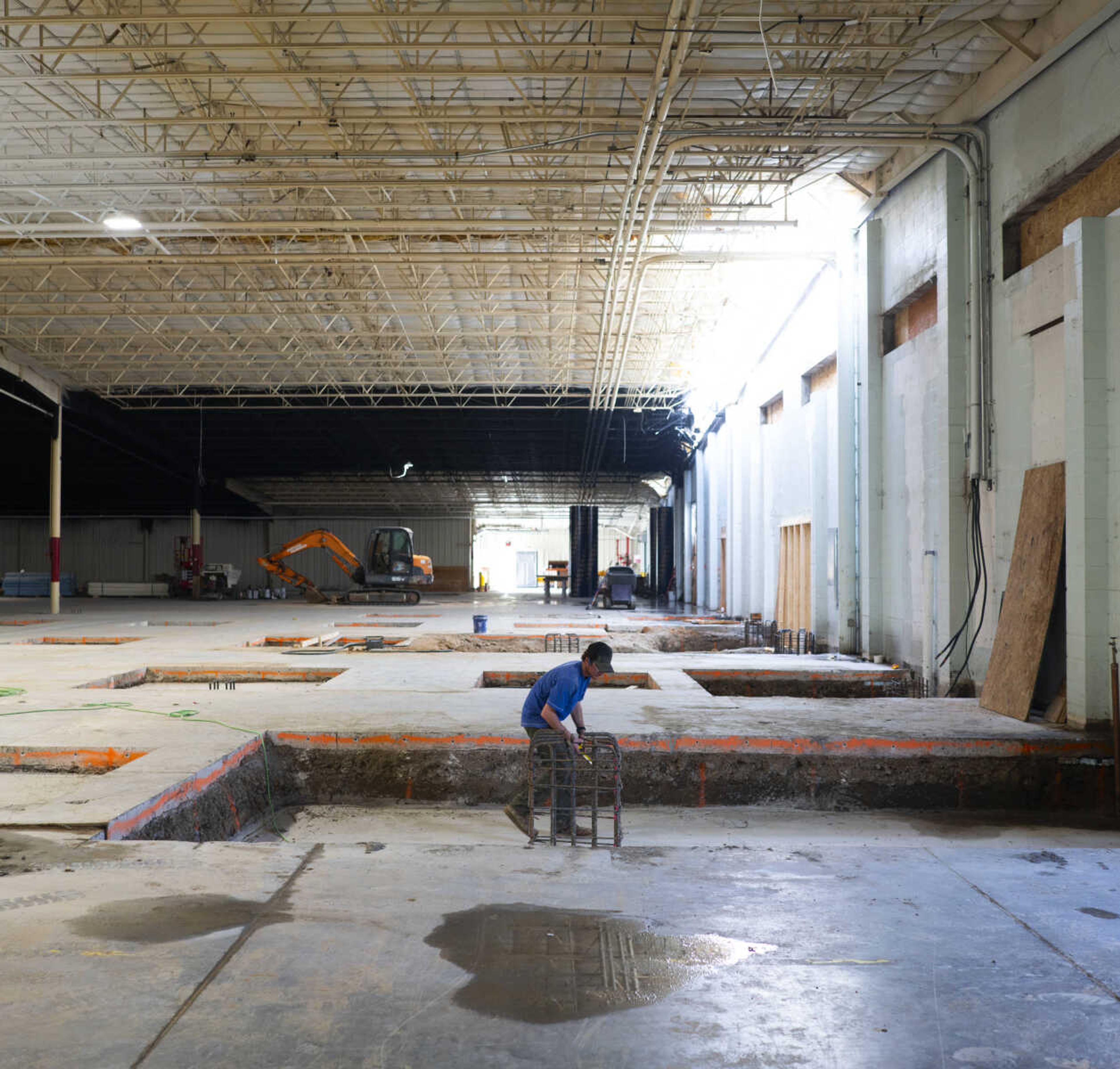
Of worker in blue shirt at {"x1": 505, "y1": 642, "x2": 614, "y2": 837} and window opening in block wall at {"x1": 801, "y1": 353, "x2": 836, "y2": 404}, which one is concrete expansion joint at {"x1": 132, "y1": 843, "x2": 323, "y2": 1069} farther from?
window opening in block wall at {"x1": 801, "y1": 353, "x2": 836, "y2": 404}

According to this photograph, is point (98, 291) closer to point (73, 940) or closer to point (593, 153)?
point (593, 153)

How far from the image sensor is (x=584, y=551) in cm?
4897

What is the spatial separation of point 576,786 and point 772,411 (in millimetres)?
20048

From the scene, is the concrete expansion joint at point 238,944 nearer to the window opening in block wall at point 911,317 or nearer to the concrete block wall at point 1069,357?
the concrete block wall at point 1069,357

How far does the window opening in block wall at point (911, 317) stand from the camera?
13.9 meters

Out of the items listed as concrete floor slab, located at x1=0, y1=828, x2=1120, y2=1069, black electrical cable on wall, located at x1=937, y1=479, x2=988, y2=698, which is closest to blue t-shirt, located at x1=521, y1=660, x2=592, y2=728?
concrete floor slab, located at x1=0, y1=828, x2=1120, y2=1069

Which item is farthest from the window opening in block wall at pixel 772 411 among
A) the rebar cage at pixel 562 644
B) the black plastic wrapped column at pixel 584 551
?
the black plastic wrapped column at pixel 584 551

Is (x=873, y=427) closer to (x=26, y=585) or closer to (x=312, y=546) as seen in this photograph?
(x=312, y=546)

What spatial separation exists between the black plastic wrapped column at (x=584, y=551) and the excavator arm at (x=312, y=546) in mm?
13211

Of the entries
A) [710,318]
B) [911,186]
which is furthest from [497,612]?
[911,186]

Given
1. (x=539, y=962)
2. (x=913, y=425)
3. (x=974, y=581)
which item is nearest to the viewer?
(x=539, y=962)

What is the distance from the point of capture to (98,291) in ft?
75.4

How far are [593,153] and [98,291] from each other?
14.4 m

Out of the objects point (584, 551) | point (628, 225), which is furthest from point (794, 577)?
point (584, 551)
